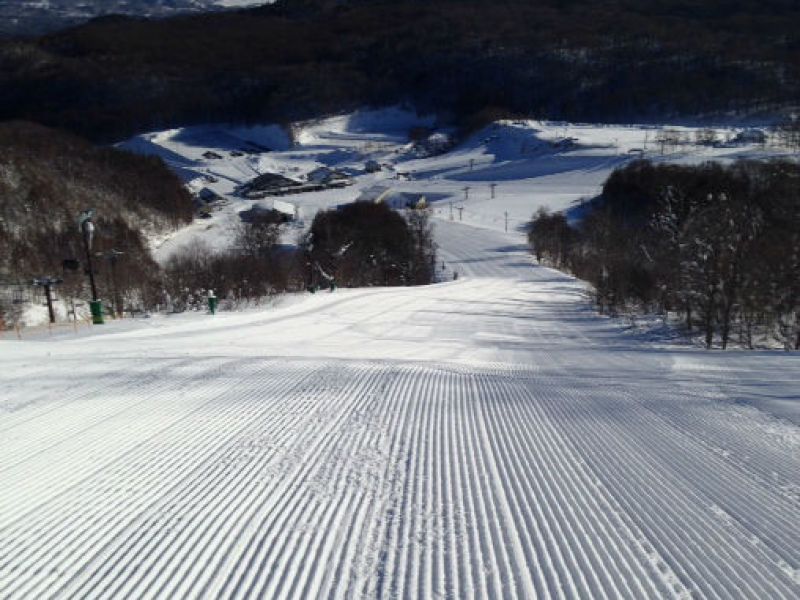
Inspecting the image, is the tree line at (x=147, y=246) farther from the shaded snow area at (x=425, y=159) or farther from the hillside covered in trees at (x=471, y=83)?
the hillside covered in trees at (x=471, y=83)

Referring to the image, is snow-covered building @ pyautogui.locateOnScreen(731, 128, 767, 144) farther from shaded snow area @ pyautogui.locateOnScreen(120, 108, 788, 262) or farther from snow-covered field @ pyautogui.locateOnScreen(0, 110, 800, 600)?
snow-covered field @ pyautogui.locateOnScreen(0, 110, 800, 600)

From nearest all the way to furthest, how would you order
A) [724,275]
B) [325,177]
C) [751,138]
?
[724,275] < [751,138] < [325,177]

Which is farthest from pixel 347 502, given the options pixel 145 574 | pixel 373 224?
pixel 373 224

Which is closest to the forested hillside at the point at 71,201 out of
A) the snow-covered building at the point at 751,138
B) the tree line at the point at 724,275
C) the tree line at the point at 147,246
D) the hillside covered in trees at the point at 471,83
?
the tree line at the point at 147,246

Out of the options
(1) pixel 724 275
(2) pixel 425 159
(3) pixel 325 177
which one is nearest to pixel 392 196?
(3) pixel 325 177

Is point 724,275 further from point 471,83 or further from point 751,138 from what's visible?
point 471,83

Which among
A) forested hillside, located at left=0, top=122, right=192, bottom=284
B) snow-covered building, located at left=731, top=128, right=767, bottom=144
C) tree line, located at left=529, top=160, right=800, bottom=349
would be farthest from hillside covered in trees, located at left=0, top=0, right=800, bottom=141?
tree line, located at left=529, top=160, right=800, bottom=349

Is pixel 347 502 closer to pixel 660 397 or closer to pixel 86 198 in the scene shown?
pixel 660 397
